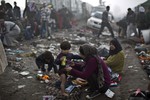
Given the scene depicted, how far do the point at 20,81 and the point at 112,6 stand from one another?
132 feet

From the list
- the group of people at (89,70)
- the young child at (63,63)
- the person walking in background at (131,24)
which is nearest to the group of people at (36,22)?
the person walking in background at (131,24)

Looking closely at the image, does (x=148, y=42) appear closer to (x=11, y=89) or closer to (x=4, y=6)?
(x=4, y=6)

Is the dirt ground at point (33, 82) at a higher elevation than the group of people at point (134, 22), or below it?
below

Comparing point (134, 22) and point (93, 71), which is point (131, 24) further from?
point (93, 71)

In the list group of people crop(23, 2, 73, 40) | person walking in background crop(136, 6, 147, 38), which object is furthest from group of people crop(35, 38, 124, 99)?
group of people crop(23, 2, 73, 40)

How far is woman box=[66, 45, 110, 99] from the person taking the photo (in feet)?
18.2

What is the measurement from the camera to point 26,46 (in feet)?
41.3

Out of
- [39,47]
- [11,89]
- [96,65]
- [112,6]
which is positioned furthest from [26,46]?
[112,6]

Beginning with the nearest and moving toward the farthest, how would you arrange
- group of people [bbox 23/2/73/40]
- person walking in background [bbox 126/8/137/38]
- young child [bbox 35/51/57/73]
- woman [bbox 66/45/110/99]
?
1. woman [bbox 66/45/110/99]
2. young child [bbox 35/51/57/73]
3. group of people [bbox 23/2/73/40]
4. person walking in background [bbox 126/8/137/38]

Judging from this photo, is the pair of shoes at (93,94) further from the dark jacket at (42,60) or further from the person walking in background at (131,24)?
the person walking in background at (131,24)

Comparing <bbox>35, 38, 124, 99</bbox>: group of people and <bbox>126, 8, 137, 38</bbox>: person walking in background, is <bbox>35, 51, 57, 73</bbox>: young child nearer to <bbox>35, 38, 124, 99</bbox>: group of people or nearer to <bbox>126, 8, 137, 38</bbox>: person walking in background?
<bbox>35, 38, 124, 99</bbox>: group of people

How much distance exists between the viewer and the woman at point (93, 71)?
5.56 meters

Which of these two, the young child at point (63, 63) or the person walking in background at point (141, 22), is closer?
the young child at point (63, 63)

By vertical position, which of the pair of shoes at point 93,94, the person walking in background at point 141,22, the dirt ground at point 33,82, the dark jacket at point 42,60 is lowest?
the dirt ground at point 33,82
